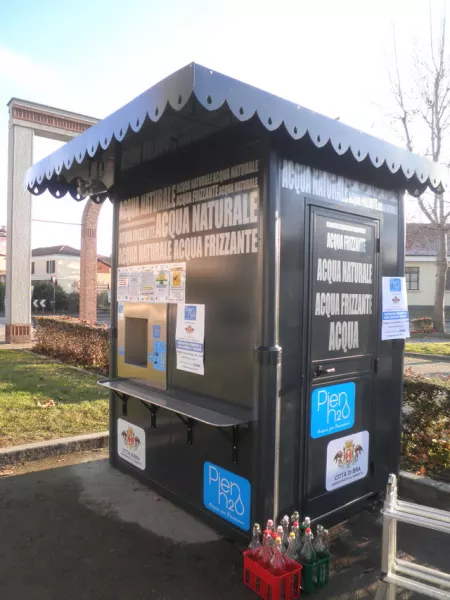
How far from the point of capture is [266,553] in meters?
2.91

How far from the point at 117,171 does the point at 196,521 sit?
3.23 m

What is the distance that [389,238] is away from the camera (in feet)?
13.9

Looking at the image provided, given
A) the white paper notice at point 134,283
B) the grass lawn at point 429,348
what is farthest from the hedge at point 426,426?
the grass lawn at point 429,348

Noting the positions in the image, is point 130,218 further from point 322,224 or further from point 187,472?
point 187,472

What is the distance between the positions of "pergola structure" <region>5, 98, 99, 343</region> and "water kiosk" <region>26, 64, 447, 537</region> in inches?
376

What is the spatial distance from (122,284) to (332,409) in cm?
245

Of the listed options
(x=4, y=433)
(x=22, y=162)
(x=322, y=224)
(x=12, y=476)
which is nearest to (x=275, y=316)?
(x=322, y=224)

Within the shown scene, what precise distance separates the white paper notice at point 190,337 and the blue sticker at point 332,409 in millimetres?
930

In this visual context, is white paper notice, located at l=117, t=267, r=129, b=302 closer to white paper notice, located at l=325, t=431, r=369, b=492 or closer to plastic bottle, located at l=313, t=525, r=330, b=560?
white paper notice, located at l=325, t=431, r=369, b=492

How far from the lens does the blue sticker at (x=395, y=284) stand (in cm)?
425

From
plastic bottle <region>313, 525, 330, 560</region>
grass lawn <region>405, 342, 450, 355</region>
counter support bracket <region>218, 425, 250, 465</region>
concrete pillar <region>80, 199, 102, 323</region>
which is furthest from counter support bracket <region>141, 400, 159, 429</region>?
grass lawn <region>405, 342, 450, 355</region>

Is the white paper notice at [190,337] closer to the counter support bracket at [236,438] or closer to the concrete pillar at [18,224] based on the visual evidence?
the counter support bracket at [236,438]

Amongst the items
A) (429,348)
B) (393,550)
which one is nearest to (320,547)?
(393,550)

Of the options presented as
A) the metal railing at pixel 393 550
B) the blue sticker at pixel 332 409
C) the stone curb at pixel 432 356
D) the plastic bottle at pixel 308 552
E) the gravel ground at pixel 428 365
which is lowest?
the gravel ground at pixel 428 365
